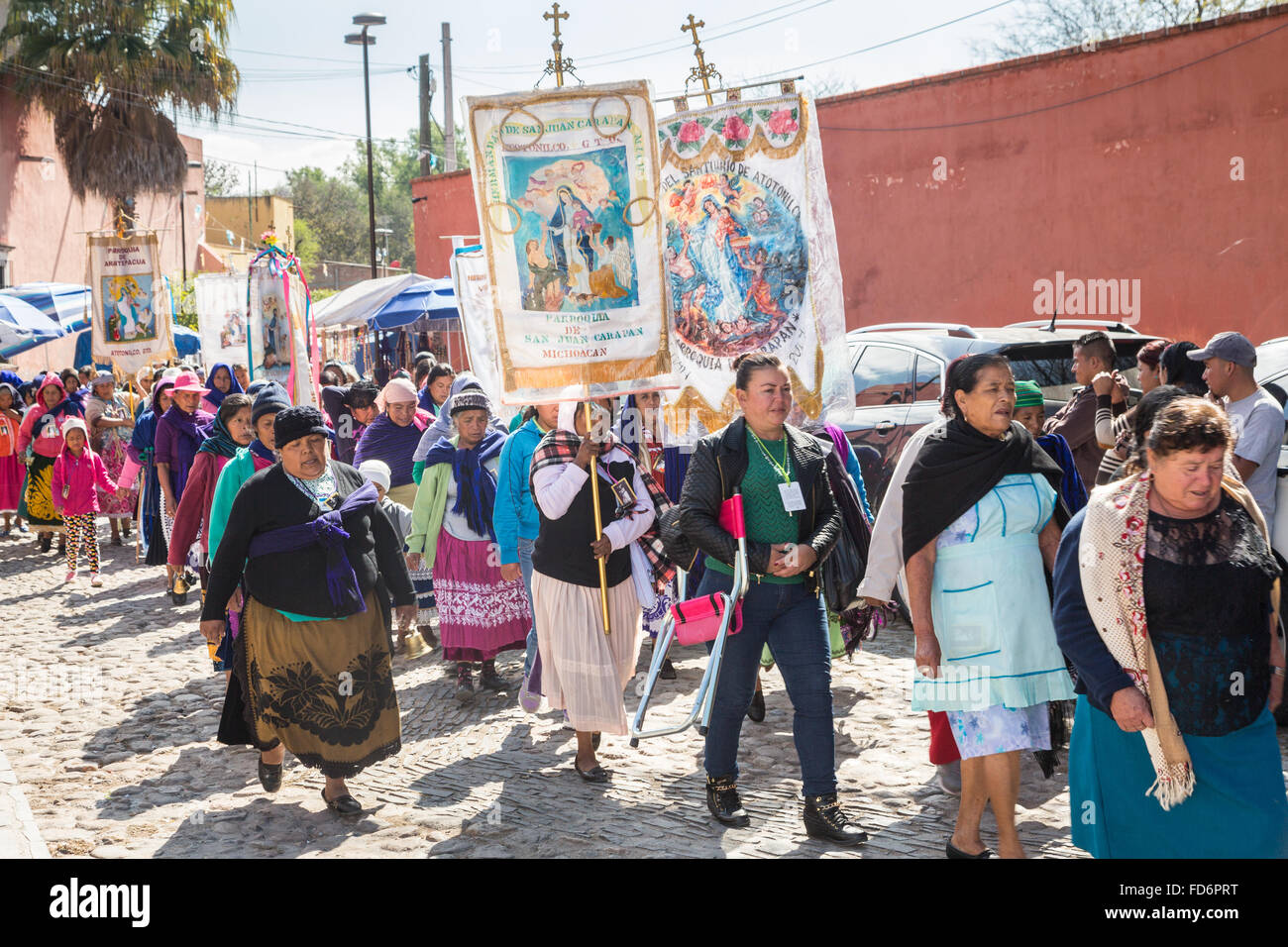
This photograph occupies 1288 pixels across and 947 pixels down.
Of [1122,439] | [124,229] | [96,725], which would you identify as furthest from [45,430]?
[1122,439]

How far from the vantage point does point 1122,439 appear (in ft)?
16.9

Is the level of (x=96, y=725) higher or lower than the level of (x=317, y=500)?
lower

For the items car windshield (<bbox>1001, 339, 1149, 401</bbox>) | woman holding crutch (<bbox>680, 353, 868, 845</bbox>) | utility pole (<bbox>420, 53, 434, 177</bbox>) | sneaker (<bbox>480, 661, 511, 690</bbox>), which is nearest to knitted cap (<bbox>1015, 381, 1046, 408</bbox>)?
woman holding crutch (<bbox>680, 353, 868, 845</bbox>)

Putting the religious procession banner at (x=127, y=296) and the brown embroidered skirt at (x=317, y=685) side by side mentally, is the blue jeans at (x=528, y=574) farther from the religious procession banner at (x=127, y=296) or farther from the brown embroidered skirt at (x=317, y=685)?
the religious procession banner at (x=127, y=296)

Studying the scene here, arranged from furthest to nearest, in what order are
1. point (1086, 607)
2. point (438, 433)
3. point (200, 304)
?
point (200, 304), point (438, 433), point (1086, 607)

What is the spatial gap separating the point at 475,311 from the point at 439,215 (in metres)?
21.1

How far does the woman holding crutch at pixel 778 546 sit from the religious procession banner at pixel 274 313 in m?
7.26

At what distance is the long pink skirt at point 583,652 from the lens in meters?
5.97

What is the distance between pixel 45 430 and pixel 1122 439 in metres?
12.6

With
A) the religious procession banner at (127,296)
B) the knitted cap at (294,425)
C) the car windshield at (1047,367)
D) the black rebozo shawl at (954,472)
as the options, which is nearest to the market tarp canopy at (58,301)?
the religious procession banner at (127,296)

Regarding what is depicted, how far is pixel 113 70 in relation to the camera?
27891 millimetres

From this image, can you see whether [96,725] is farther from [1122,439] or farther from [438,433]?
[1122,439]

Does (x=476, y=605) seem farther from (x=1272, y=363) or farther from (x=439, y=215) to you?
(x=439, y=215)
